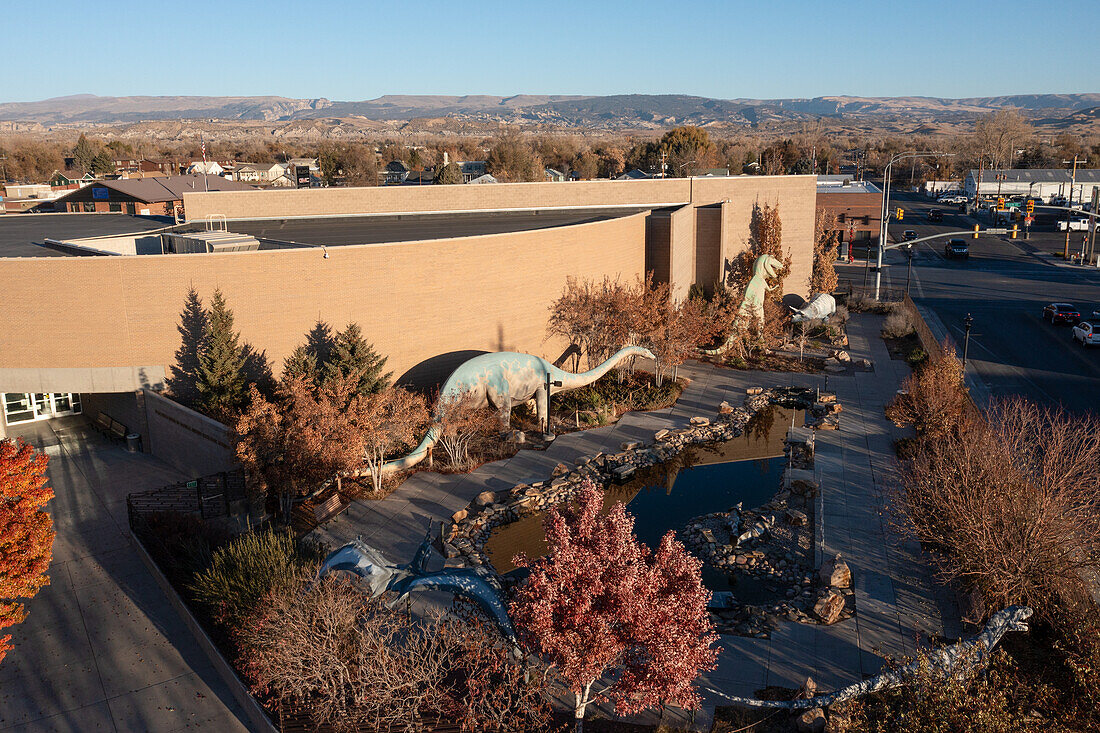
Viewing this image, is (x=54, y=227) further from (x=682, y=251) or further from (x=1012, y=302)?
(x=1012, y=302)

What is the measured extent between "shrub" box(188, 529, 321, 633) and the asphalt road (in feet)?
74.7

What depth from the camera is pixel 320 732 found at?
1091 cm

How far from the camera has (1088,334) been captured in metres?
31.6

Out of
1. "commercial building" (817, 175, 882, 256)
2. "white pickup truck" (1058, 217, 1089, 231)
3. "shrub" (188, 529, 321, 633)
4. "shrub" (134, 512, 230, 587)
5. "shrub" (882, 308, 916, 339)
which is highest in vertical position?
"commercial building" (817, 175, 882, 256)

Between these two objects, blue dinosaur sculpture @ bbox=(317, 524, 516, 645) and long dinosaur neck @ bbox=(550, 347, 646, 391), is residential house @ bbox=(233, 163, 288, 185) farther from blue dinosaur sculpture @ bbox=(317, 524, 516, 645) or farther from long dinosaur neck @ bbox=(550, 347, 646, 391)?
blue dinosaur sculpture @ bbox=(317, 524, 516, 645)

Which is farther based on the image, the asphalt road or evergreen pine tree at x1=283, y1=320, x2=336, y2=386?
the asphalt road

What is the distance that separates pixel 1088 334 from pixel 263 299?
30.6 m

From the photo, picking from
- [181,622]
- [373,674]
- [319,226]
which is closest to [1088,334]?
[319,226]

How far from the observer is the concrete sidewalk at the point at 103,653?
39.7 ft

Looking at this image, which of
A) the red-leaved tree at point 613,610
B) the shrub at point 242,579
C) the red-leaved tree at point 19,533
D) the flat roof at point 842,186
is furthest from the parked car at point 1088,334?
the red-leaved tree at point 19,533

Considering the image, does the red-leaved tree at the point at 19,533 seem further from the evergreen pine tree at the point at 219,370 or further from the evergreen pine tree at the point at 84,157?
the evergreen pine tree at the point at 84,157

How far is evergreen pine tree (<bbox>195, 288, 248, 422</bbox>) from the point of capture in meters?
20.4

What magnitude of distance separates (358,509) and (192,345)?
6.87 metres

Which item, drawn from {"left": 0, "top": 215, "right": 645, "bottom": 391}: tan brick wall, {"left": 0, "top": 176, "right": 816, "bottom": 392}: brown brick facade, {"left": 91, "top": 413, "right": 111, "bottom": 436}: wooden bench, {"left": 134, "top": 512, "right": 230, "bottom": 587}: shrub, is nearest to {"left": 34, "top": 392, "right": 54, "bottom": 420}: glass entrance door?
{"left": 91, "top": 413, "right": 111, "bottom": 436}: wooden bench
